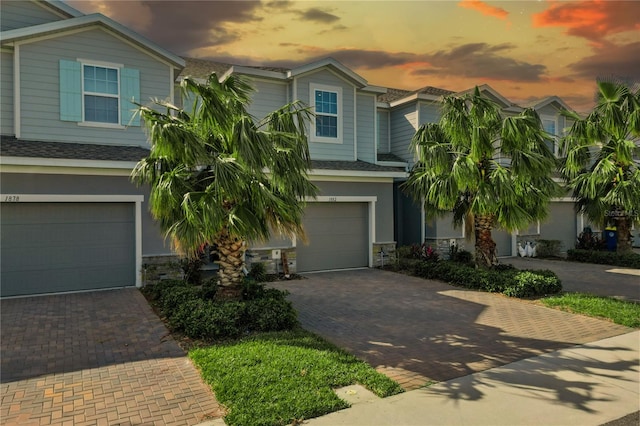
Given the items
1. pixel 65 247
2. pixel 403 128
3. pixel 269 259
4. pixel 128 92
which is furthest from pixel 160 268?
pixel 403 128

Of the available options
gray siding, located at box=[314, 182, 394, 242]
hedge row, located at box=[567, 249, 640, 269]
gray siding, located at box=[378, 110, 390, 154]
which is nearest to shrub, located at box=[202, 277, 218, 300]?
gray siding, located at box=[314, 182, 394, 242]

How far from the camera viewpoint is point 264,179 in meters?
7.73

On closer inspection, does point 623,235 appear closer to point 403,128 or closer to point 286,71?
point 403,128

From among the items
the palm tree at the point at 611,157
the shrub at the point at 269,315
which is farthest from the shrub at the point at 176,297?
the palm tree at the point at 611,157

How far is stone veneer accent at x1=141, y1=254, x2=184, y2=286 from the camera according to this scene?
36.9 ft

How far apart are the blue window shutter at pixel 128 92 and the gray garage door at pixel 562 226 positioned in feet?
58.5

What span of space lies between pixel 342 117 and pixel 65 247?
388 inches

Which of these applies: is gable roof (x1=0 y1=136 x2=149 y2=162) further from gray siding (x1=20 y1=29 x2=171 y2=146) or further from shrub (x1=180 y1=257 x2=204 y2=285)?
shrub (x1=180 y1=257 x2=204 y2=285)

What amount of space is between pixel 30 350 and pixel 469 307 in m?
8.45

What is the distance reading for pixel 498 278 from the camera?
1077cm

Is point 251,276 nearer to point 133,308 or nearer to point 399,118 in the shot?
point 133,308

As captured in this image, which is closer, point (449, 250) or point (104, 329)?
point (104, 329)

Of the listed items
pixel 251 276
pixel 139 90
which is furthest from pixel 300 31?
pixel 251 276

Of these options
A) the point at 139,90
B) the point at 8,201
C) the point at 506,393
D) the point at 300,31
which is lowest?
the point at 506,393
